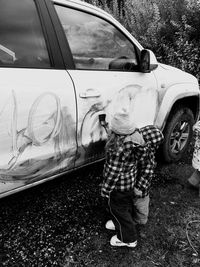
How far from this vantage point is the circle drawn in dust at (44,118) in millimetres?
2082

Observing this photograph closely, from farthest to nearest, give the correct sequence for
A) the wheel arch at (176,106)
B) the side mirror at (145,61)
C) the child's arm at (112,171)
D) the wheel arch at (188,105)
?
the wheel arch at (188,105), the wheel arch at (176,106), the side mirror at (145,61), the child's arm at (112,171)

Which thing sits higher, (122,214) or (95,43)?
(95,43)

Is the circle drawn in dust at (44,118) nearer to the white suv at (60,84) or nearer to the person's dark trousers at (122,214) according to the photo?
the white suv at (60,84)

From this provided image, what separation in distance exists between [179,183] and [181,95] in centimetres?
100

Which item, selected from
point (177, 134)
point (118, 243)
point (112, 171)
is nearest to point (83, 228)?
point (118, 243)

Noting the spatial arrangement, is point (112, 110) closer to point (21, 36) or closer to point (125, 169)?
point (125, 169)

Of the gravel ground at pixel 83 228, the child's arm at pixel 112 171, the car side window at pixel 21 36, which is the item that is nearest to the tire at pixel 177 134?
the gravel ground at pixel 83 228

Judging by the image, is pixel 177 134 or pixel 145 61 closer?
pixel 145 61

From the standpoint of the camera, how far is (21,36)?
7.00 ft

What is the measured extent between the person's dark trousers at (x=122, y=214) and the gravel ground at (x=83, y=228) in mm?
136

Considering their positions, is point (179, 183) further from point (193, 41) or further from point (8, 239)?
point (193, 41)

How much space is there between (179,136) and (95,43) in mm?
1631

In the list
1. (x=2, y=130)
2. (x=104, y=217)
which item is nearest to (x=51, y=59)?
(x=2, y=130)

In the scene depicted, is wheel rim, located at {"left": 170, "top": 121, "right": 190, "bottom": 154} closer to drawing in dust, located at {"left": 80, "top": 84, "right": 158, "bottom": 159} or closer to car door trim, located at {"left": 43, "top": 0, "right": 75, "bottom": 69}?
drawing in dust, located at {"left": 80, "top": 84, "right": 158, "bottom": 159}
